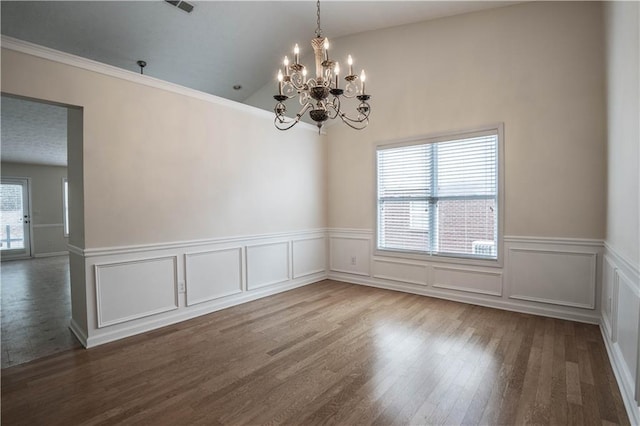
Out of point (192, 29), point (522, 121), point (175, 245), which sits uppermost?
point (192, 29)

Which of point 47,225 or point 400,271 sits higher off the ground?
point 47,225

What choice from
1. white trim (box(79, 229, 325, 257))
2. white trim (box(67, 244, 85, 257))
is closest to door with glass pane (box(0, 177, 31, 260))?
white trim (box(67, 244, 85, 257))

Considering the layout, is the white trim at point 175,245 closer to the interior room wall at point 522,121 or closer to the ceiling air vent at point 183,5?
the interior room wall at point 522,121

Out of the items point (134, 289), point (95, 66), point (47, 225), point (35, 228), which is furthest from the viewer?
point (47, 225)

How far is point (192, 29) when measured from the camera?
4.32 m

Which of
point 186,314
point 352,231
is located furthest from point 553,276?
point 186,314

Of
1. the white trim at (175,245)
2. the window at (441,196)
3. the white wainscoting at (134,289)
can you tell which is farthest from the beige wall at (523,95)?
the white wainscoting at (134,289)

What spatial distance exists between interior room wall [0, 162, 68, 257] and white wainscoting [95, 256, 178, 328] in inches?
319

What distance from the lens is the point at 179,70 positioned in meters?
5.08

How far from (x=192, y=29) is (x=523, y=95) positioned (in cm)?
425

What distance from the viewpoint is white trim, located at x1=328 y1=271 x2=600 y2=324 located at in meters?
3.46

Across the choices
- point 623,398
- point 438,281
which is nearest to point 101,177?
point 438,281

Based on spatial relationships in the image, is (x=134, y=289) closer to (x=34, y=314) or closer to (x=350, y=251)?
(x=34, y=314)

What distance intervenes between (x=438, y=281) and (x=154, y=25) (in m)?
4.96
